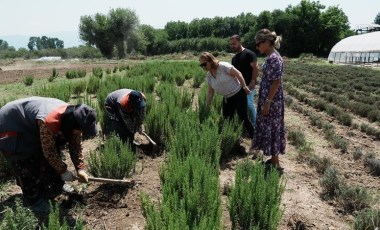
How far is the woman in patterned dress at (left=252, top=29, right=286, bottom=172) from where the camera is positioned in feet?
11.7

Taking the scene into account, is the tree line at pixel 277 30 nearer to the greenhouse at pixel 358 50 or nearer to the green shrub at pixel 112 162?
the greenhouse at pixel 358 50

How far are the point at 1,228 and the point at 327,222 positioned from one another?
250cm

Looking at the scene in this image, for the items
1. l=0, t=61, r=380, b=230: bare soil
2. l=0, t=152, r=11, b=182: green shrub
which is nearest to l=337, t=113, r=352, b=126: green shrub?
l=0, t=61, r=380, b=230: bare soil

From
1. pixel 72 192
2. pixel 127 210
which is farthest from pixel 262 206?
pixel 72 192

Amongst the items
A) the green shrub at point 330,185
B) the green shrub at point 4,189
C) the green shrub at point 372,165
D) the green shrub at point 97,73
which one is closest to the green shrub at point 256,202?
the green shrub at point 330,185

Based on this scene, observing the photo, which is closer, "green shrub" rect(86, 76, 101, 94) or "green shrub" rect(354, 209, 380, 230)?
"green shrub" rect(354, 209, 380, 230)

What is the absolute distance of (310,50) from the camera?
48.6 m

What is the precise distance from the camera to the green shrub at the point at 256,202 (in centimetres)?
236

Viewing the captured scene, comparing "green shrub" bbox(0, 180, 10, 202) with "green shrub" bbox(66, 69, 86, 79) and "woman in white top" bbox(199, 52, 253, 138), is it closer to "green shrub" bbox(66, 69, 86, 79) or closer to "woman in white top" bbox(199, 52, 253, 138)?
"woman in white top" bbox(199, 52, 253, 138)

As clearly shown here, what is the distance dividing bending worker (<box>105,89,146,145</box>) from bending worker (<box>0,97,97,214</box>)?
90cm

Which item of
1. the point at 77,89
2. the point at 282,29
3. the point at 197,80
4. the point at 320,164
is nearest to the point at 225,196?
the point at 320,164

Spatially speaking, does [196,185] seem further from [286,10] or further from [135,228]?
[286,10]

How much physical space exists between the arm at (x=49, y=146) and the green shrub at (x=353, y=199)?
252 cm

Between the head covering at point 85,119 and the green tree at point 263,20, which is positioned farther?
the green tree at point 263,20
